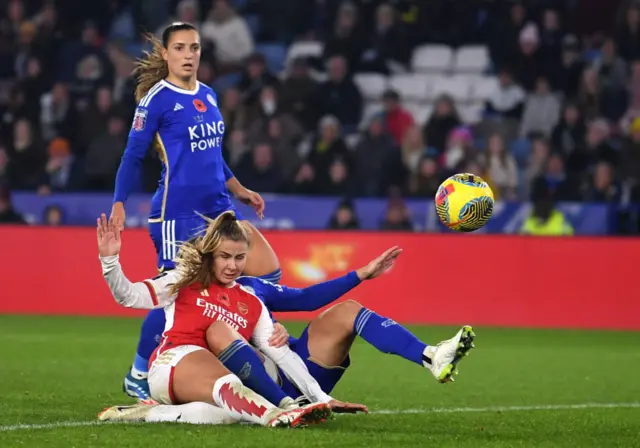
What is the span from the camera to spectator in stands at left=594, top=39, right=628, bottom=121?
18031 mm

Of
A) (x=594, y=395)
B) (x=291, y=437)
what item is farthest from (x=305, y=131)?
(x=291, y=437)

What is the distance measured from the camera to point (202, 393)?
21.4ft

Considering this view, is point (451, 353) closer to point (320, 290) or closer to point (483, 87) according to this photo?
point (320, 290)

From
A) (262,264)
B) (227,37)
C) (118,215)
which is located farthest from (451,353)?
(227,37)

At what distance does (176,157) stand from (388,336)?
1836mm

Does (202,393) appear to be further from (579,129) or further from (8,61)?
(8,61)

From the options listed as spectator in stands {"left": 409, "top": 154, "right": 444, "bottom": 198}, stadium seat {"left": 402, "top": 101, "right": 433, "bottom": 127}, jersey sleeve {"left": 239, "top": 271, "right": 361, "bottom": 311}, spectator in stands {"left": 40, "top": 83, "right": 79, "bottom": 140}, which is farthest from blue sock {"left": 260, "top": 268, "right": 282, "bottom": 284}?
stadium seat {"left": 402, "top": 101, "right": 433, "bottom": 127}

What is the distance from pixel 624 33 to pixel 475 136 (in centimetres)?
274

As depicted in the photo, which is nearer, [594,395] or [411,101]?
[594,395]

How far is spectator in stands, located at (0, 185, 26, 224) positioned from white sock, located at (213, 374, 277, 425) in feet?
32.5

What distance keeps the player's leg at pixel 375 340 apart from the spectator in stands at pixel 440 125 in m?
10.7

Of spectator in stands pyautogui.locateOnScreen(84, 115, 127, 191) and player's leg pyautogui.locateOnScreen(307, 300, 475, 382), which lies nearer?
player's leg pyautogui.locateOnScreen(307, 300, 475, 382)

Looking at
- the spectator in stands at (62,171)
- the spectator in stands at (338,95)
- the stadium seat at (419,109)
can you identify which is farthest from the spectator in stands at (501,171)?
the spectator in stands at (62,171)

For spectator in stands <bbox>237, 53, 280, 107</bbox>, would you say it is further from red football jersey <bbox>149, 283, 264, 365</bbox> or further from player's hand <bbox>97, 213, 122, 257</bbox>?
player's hand <bbox>97, 213, 122, 257</bbox>
